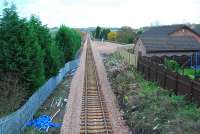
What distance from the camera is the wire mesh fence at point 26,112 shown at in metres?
15.0

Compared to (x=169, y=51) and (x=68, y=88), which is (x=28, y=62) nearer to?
(x=68, y=88)

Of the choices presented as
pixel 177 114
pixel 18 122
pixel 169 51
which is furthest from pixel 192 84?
pixel 169 51

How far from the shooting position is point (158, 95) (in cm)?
2191

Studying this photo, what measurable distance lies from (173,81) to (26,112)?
9.51 metres

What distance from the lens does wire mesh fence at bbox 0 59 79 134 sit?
15039 millimetres

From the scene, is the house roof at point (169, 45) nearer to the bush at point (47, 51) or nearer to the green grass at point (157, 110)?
the bush at point (47, 51)

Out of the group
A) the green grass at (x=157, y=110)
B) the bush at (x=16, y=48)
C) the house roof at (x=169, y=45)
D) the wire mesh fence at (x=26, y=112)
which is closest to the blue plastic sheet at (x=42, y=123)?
the wire mesh fence at (x=26, y=112)

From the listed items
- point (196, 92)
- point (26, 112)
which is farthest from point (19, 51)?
point (196, 92)

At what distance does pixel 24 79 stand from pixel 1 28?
3.39 meters

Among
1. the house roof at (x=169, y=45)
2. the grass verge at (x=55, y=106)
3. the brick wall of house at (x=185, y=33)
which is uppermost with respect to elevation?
the brick wall of house at (x=185, y=33)

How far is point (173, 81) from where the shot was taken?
2230 cm

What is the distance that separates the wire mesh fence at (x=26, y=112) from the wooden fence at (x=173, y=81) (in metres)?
8.21

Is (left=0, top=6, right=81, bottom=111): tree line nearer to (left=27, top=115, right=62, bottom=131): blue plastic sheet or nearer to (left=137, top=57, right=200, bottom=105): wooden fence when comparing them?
(left=27, top=115, right=62, bottom=131): blue plastic sheet

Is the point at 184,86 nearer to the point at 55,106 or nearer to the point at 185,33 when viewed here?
the point at 55,106
